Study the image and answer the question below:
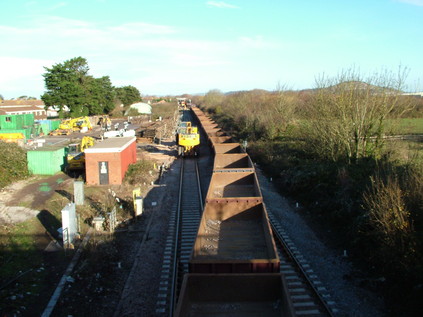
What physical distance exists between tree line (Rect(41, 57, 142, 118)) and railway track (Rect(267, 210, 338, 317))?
4215 cm

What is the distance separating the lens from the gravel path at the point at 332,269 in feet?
23.6

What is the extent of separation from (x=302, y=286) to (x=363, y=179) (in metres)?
5.96

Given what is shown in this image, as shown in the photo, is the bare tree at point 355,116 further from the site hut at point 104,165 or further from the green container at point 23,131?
the green container at point 23,131

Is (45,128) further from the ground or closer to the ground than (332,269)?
further from the ground

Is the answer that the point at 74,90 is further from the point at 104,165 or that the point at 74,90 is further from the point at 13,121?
the point at 104,165

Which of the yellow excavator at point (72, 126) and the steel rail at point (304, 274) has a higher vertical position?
the yellow excavator at point (72, 126)

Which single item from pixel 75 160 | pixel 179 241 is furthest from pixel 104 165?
pixel 179 241

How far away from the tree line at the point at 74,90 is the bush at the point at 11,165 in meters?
28.5

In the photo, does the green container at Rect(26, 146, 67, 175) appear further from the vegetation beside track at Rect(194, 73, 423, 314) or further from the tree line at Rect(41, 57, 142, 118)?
the tree line at Rect(41, 57, 142, 118)

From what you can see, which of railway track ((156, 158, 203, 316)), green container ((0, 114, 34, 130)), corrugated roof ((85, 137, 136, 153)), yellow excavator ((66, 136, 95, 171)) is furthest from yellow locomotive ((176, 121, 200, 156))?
green container ((0, 114, 34, 130))

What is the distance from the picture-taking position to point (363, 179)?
12344 mm

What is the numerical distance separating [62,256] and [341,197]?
8.74 meters

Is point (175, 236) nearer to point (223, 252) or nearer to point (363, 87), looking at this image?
point (223, 252)

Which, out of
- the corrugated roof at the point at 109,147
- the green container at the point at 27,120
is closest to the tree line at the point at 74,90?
the green container at the point at 27,120
